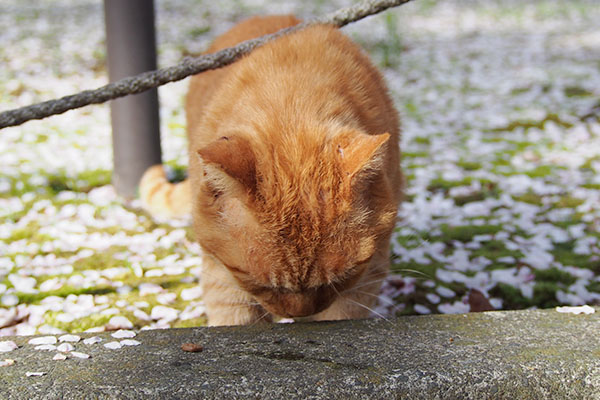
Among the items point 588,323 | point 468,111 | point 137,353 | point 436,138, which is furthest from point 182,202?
point 468,111

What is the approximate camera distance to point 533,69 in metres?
7.30

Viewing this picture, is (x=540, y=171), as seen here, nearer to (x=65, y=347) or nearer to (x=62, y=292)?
(x=62, y=292)

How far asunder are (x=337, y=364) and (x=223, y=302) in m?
0.74

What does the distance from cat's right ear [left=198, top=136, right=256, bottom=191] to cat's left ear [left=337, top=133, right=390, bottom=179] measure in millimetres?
262

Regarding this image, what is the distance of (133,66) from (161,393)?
9.13 ft

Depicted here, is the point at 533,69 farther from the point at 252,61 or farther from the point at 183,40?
the point at 252,61

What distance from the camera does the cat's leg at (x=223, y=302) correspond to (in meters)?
2.20

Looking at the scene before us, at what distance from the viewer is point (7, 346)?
173cm

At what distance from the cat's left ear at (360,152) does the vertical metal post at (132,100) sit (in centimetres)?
251

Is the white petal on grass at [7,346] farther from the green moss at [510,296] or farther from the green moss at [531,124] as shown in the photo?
the green moss at [531,124]

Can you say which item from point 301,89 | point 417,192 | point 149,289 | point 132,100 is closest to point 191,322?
point 149,289

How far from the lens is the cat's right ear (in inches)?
59.5

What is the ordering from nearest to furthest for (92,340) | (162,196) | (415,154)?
(92,340) < (162,196) < (415,154)

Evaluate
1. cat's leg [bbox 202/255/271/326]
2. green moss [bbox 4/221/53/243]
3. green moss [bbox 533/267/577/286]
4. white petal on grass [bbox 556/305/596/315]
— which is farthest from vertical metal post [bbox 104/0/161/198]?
white petal on grass [bbox 556/305/596/315]
